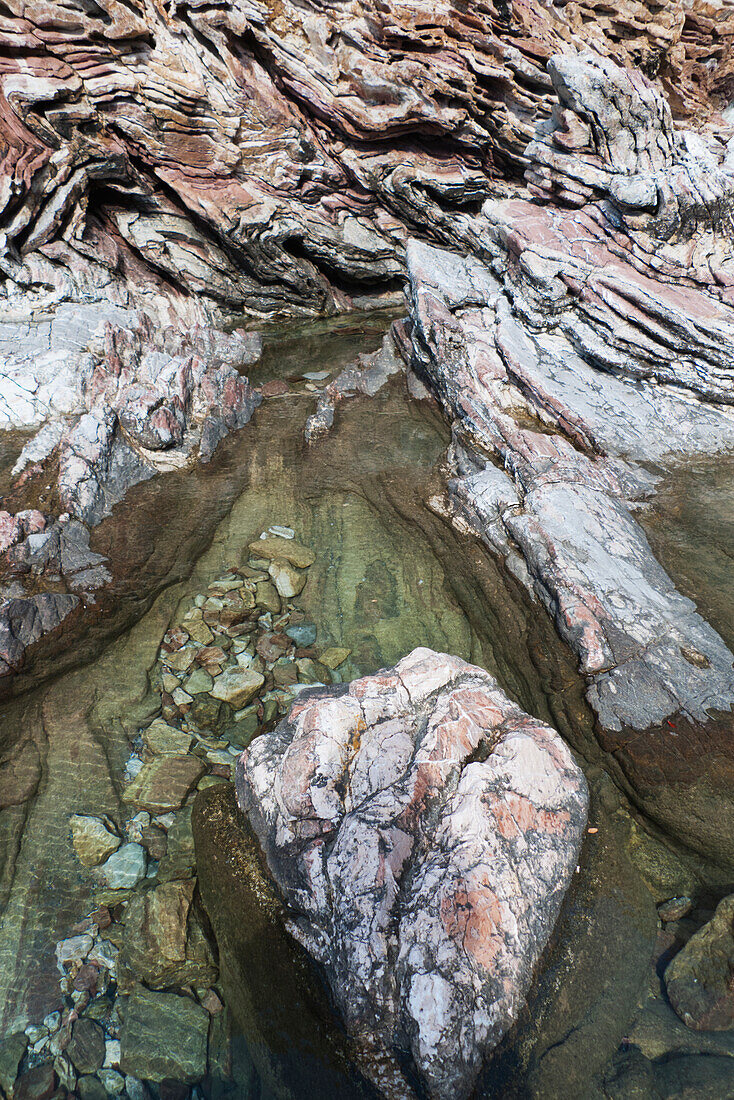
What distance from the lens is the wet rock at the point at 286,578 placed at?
7219 mm

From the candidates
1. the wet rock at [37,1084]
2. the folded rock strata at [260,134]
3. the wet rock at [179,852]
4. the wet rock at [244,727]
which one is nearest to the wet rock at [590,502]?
the wet rock at [244,727]

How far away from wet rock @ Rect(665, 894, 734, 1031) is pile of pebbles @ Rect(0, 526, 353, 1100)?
9.09 ft

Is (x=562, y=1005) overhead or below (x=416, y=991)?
overhead

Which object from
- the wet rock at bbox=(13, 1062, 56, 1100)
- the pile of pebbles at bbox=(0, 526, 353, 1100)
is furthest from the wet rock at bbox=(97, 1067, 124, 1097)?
the wet rock at bbox=(13, 1062, 56, 1100)

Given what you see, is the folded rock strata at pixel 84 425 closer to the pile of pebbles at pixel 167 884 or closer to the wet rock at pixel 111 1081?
the pile of pebbles at pixel 167 884

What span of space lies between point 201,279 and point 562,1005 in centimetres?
2014

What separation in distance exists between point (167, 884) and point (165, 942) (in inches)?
16.4

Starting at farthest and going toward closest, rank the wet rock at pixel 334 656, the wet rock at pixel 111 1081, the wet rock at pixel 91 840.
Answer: the wet rock at pixel 334 656
the wet rock at pixel 91 840
the wet rock at pixel 111 1081

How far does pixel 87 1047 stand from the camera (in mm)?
3527

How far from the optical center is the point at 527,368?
33.5 feet

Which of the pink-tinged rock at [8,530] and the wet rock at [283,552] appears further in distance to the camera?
the wet rock at [283,552]

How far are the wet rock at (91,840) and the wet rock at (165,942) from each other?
50 centimetres

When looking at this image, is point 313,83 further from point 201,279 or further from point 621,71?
point 621,71

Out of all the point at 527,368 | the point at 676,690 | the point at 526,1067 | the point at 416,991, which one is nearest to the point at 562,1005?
the point at 526,1067
